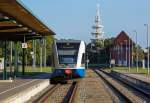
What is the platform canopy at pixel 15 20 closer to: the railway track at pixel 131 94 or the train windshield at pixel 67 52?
the train windshield at pixel 67 52

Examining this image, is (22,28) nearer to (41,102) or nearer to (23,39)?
(23,39)

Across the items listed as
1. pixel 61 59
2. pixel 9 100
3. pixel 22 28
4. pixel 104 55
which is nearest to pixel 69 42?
pixel 61 59

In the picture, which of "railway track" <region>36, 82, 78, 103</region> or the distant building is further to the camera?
the distant building

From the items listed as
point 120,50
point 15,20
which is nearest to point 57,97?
point 15,20

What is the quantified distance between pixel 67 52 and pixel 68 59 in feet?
2.23

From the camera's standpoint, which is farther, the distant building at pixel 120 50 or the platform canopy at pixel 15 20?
the distant building at pixel 120 50

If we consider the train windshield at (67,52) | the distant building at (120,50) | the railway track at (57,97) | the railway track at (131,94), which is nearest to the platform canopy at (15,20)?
the train windshield at (67,52)

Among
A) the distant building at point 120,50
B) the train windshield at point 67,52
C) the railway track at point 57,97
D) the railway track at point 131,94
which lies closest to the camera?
the railway track at point 57,97

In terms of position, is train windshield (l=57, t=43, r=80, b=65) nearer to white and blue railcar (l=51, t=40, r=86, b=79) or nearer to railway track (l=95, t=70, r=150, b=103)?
white and blue railcar (l=51, t=40, r=86, b=79)

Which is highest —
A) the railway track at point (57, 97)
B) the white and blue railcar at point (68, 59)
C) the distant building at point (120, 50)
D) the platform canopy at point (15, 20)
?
the distant building at point (120, 50)

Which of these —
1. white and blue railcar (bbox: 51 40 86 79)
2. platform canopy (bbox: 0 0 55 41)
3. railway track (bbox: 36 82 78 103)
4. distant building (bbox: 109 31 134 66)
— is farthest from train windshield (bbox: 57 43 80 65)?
distant building (bbox: 109 31 134 66)

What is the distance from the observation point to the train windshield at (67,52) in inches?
1585

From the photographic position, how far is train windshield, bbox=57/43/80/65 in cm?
4025

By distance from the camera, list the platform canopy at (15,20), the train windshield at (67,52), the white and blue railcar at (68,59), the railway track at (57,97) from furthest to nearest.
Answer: the train windshield at (67,52), the white and blue railcar at (68,59), the platform canopy at (15,20), the railway track at (57,97)
